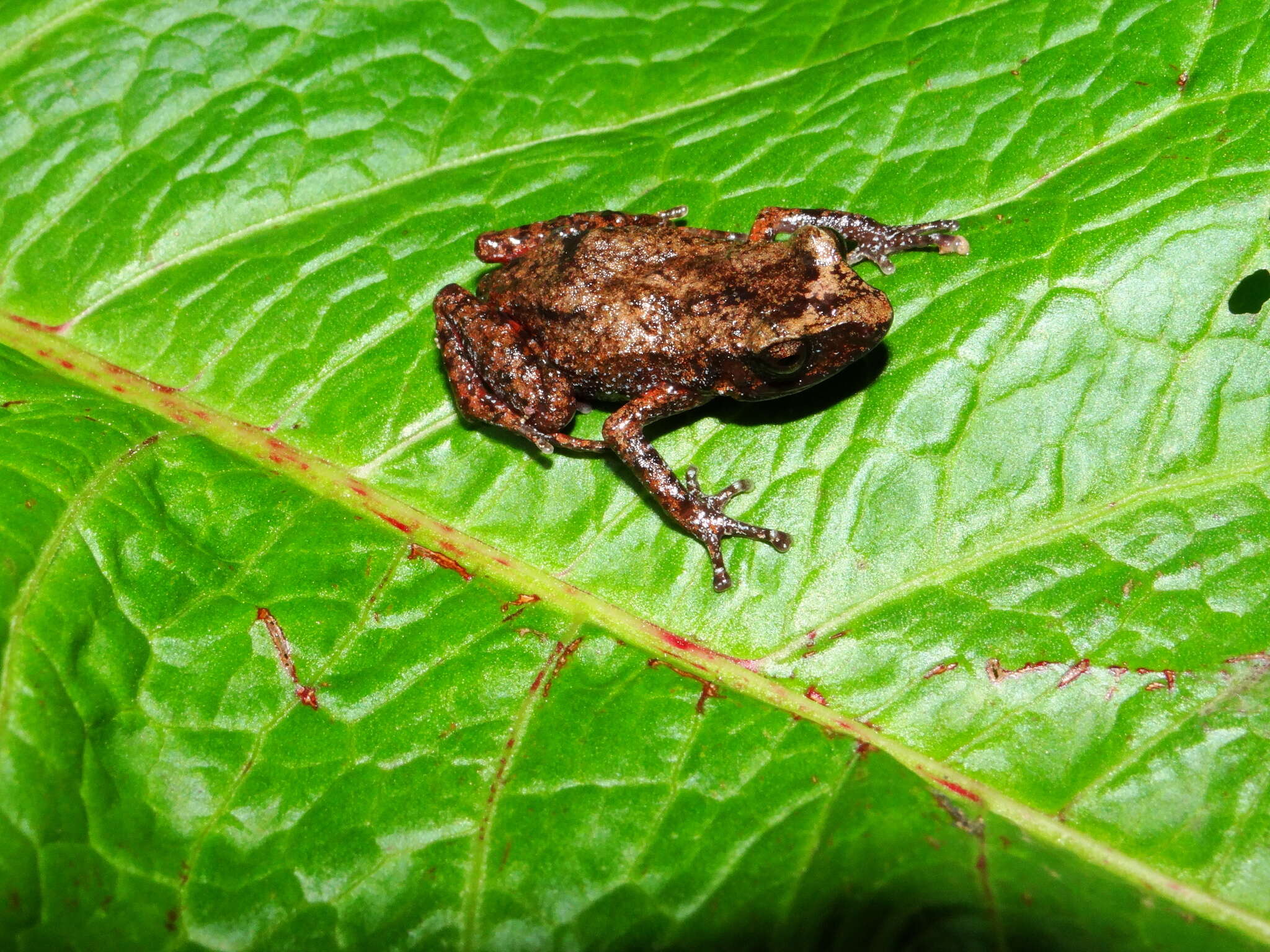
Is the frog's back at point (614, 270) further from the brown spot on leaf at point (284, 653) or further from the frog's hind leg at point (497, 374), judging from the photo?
the brown spot on leaf at point (284, 653)

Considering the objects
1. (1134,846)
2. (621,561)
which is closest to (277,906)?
(621,561)

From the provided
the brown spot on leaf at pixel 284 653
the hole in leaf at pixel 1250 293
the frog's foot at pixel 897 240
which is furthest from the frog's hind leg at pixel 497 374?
the hole in leaf at pixel 1250 293

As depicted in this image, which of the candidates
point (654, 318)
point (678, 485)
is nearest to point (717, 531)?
point (678, 485)

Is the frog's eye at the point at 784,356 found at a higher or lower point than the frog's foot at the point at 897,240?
lower

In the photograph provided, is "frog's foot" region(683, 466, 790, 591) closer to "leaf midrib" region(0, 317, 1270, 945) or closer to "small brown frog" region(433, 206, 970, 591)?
"small brown frog" region(433, 206, 970, 591)

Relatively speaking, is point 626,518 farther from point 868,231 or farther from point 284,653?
point 868,231

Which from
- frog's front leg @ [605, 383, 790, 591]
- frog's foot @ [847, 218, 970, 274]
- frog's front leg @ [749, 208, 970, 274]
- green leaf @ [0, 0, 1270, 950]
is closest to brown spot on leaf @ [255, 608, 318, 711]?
green leaf @ [0, 0, 1270, 950]

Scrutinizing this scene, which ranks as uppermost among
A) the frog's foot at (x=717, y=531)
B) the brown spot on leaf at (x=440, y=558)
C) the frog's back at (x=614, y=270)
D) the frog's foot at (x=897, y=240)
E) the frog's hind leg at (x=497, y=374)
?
the frog's foot at (x=897, y=240)

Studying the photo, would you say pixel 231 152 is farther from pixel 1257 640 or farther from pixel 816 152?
pixel 1257 640
